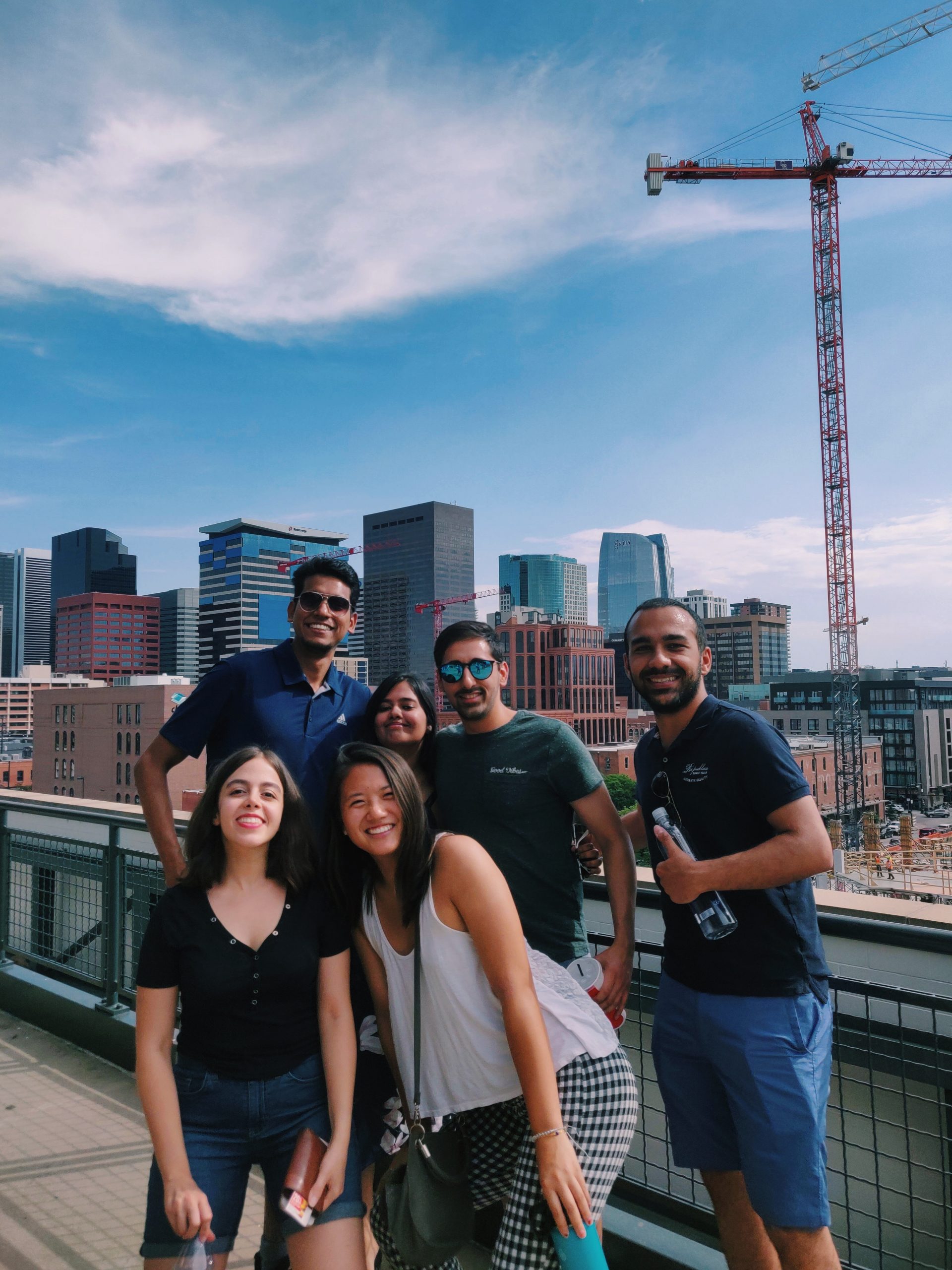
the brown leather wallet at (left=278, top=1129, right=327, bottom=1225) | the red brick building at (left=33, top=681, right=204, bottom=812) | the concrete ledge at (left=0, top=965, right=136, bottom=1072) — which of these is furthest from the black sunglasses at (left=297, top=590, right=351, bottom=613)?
the red brick building at (left=33, top=681, right=204, bottom=812)

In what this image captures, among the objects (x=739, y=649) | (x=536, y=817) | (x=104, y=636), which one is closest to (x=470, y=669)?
(x=536, y=817)

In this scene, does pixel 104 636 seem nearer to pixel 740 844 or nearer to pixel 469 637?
pixel 469 637

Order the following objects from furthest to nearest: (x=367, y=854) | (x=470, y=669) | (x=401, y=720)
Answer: (x=401, y=720) → (x=470, y=669) → (x=367, y=854)

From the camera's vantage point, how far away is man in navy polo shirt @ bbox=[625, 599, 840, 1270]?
A: 77.7 inches

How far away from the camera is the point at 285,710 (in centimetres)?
284

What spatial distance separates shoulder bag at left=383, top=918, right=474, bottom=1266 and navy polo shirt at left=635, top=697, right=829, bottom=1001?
75cm

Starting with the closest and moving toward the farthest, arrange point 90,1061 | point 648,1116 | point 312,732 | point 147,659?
point 312,732 → point 648,1116 → point 90,1061 → point 147,659

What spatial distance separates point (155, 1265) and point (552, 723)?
67.0 inches

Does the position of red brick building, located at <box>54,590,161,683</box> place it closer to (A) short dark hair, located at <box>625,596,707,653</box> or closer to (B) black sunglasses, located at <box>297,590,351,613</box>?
(B) black sunglasses, located at <box>297,590,351,613</box>

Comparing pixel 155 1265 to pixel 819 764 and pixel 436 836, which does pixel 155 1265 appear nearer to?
pixel 436 836

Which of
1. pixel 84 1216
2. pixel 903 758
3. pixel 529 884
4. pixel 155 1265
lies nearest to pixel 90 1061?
pixel 84 1216

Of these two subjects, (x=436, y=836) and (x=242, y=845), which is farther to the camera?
(x=242, y=845)

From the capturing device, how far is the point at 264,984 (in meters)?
2.13

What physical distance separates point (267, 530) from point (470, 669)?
184383mm
